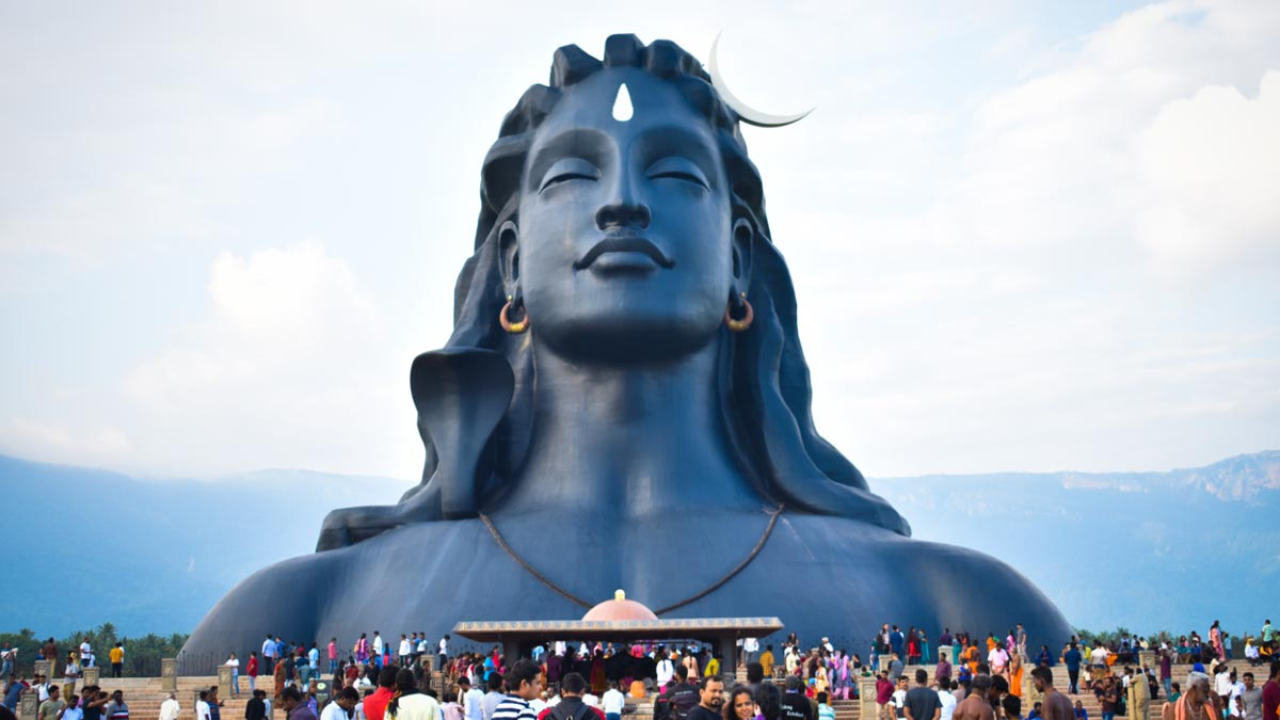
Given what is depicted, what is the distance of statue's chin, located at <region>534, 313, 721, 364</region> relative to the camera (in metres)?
Result: 26.2

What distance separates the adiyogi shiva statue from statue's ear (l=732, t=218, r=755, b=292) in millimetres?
79

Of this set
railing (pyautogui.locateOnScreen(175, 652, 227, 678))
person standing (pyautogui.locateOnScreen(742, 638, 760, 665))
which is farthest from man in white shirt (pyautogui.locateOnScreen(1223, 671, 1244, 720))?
railing (pyautogui.locateOnScreen(175, 652, 227, 678))

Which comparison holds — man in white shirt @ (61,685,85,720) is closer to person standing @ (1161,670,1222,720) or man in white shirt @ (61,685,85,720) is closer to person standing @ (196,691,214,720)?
person standing @ (196,691,214,720)

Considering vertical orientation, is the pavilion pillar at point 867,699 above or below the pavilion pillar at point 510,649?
below

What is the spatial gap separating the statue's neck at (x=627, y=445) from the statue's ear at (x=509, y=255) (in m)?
1.86

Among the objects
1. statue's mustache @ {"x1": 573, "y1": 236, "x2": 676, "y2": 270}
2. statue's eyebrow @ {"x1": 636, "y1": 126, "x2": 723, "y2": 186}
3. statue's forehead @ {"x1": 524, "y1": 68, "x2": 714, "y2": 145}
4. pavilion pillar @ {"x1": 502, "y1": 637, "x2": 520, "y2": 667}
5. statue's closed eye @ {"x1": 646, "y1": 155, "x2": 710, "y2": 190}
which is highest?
statue's forehead @ {"x1": 524, "y1": 68, "x2": 714, "y2": 145}

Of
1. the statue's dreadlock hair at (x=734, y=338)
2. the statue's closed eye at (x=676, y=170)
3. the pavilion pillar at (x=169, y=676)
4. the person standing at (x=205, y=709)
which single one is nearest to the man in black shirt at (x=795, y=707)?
the person standing at (x=205, y=709)

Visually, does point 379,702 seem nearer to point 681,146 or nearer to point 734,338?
point 681,146

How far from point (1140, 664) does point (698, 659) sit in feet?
23.6

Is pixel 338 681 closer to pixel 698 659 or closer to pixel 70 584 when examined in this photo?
pixel 698 659

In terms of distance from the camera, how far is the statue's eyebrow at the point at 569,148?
2706 centimetres

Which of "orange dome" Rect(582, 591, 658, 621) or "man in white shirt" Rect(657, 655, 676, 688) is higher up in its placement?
"orange dome" Rect(582, 591, 658, 621)

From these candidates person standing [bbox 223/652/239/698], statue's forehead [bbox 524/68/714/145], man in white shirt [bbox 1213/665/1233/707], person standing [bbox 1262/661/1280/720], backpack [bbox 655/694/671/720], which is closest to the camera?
backpack [bbox 655/694/671/720]

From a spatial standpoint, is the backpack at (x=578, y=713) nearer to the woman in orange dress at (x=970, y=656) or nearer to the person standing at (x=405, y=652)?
the woman in orange dress at (x=970, y=656)
